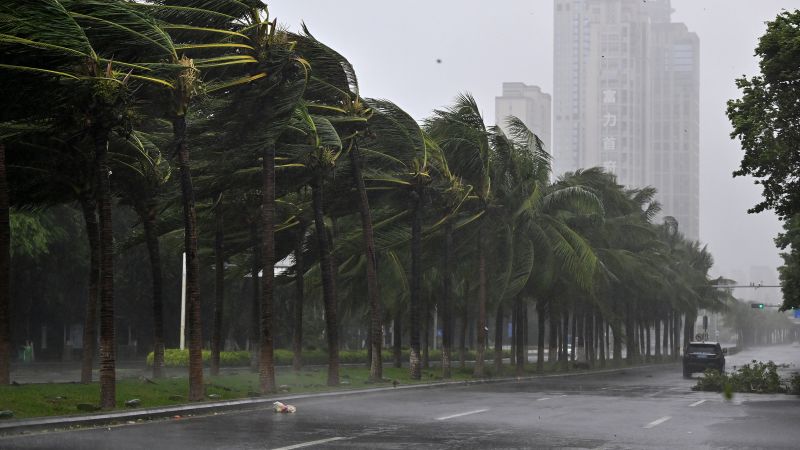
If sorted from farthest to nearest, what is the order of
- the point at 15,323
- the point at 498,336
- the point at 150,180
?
the point at 15,323
the point at 498,336
the point at 150,180

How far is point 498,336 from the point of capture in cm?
4606

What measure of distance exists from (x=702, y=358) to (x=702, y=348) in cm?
75

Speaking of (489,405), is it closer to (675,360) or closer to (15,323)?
(15,323)

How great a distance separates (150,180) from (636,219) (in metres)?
39.0

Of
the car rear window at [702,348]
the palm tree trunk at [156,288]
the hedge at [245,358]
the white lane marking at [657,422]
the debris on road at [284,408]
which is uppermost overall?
the palm tree trunk at [156,288]

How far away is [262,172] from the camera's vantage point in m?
26.5

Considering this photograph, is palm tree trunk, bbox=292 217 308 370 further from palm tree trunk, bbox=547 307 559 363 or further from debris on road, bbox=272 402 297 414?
palm tree trunk, bbox=547 307 559 363

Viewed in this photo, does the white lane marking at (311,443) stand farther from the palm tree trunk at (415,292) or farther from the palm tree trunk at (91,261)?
the palm tree trunk at (415,292)

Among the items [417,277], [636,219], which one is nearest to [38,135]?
[417,277]

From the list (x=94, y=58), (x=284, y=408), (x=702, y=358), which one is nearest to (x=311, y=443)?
(x=284, y=408)

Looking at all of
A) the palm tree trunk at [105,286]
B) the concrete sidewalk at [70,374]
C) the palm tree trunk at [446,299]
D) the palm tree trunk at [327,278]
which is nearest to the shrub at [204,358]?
the concrete sidewalk at [70,374]

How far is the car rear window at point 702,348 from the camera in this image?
46.8 meters

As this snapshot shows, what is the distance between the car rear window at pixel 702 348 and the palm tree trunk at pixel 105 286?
33460mm

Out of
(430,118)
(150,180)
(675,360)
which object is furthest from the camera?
(675,360)
